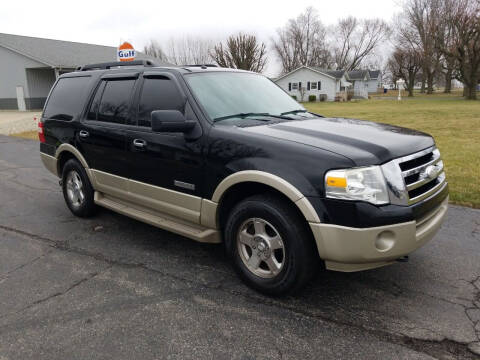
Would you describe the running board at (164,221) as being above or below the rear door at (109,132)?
below

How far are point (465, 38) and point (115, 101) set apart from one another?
43.3 m

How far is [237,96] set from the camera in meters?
4.09

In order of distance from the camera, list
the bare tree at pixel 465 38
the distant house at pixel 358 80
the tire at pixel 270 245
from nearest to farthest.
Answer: the tire at pixel 270 245 → the bare tree at pixel 465 38 → the distant house at pixel 358 80

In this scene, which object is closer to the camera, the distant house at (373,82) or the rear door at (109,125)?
the rear door at (109,125)

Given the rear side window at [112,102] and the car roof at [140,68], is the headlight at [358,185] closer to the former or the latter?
the car roof at [140,68]

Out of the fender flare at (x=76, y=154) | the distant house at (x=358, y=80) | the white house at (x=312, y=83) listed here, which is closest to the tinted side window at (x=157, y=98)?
the fender flare at (x=76, y=154)

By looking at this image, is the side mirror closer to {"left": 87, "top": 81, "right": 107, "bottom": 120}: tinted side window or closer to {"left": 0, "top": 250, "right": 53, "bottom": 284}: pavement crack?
{"left": 87, "top": 81, "right": 107, "bottom": 120}: tinted side window

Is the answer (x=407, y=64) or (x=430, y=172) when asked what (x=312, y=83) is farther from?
(x=430, y=172)

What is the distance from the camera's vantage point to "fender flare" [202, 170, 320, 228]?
2.92 m

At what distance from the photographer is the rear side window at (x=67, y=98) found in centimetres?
509

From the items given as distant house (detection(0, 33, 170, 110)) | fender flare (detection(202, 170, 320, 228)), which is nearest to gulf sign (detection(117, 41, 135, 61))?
fender flare (detection(202, 170, 320, 228))

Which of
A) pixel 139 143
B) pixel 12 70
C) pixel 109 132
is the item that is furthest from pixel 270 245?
pixel 12 70

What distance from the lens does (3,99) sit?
107 ft

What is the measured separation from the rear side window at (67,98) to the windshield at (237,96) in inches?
74.2
